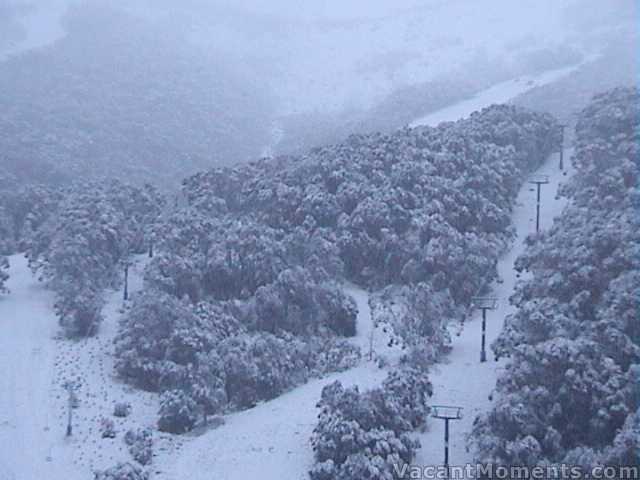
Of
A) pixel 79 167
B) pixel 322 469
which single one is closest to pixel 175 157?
pixel 79 167

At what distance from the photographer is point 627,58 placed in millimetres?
67062

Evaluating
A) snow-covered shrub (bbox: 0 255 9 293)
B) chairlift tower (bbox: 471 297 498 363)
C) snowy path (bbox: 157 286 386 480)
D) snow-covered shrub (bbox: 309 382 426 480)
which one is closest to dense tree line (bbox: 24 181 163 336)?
snow-covered shrub (bbox: 0 255 9 293)

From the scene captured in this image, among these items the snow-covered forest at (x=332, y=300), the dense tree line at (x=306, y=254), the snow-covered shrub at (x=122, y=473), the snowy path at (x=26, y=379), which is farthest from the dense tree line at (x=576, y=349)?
the snowy path at (x=26, y=379)

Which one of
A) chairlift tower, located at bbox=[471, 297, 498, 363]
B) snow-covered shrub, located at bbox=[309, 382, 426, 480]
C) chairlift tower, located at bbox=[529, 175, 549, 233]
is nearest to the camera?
snow-covered shrub, located at bbox=[309, 382, 426, 480]

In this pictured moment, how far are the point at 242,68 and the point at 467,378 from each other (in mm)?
59551

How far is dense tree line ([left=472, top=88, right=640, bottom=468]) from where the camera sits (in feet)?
66.5

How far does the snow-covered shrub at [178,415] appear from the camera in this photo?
24031mm

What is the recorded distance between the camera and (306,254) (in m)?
32.9

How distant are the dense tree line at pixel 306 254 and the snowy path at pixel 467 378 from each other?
2.87 feet

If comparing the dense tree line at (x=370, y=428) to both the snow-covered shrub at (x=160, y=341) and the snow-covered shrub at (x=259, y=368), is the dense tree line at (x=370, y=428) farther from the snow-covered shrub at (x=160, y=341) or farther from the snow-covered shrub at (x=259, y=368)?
the snow-covered shrub at (x=160, y=341)

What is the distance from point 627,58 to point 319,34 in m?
33.4

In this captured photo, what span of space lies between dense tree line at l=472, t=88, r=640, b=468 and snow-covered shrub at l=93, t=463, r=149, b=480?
8.07 metres

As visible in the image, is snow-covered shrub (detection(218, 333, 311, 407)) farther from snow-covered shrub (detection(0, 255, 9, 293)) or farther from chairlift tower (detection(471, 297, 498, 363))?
snow-covered shrub (detection(0, 255, 9, 293))

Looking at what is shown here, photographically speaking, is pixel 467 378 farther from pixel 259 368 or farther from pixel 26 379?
pixel 26 379
